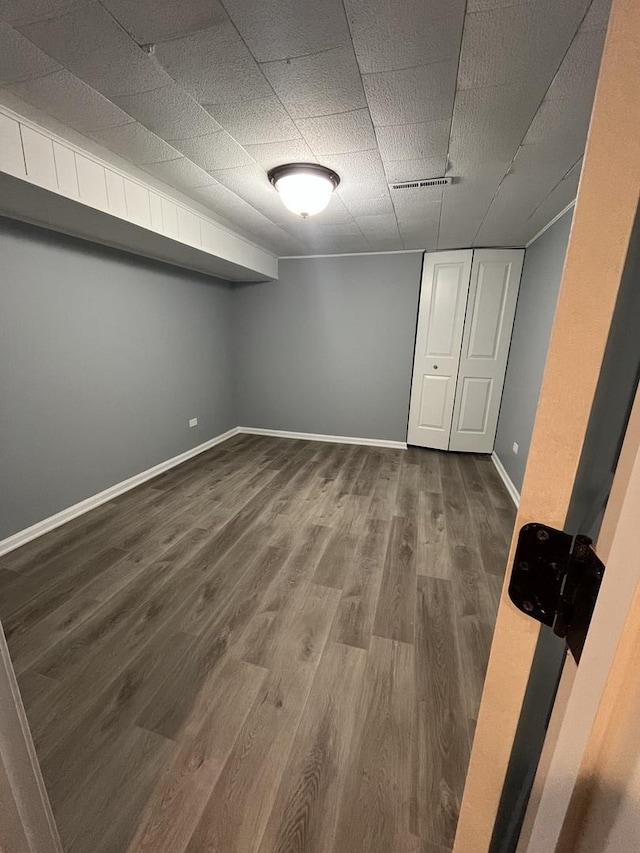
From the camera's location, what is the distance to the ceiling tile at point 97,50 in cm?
104

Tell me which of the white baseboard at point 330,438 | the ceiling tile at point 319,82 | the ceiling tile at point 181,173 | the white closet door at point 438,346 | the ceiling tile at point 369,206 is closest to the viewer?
the ceiling tile at point 319,82

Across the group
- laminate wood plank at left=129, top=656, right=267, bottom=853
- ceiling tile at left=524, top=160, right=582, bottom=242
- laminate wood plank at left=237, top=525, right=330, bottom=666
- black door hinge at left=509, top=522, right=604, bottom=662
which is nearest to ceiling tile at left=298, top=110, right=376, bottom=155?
ceiling tile at left=524, top=160, right=582, bottom=242

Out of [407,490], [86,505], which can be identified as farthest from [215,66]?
[407,490]

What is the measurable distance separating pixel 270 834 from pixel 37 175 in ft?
8.68

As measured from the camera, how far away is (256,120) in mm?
1489

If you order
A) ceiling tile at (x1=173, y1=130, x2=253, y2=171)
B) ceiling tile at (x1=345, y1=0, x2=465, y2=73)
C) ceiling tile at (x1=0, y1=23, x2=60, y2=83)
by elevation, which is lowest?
ceiling tile at (x1=0, y1=23, x2=60, y2=83)

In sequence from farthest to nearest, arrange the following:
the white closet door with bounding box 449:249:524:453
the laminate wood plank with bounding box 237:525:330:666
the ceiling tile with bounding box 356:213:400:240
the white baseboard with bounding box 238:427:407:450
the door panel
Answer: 1. the white baseboard with bounding box 238:427:407:450
2. the door panel
3. the white closet door with bounding box 449:249:524:453
4. the ceiling tile with bounding box 356:213:400:240
5. the laminate wood plank with bounding box 237:525:330:666

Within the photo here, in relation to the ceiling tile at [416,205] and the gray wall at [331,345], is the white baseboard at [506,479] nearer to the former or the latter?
the gray wall at [331,345]

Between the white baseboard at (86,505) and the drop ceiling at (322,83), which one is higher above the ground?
the drop ceiling at (322,83)

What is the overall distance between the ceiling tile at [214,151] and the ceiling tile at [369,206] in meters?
0.84

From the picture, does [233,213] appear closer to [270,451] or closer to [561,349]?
[270,451]

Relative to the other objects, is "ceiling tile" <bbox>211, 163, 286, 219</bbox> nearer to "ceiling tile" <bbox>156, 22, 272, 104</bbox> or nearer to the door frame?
"ceiling tile" <bbox>156, 22, 272, 104</bbox>

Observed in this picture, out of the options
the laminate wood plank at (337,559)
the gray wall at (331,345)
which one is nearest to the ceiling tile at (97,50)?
the laminate wood plank at (337,559)

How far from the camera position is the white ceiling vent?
79.4 inches
